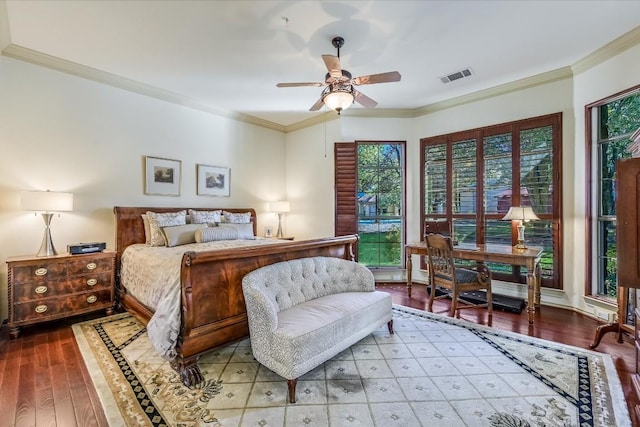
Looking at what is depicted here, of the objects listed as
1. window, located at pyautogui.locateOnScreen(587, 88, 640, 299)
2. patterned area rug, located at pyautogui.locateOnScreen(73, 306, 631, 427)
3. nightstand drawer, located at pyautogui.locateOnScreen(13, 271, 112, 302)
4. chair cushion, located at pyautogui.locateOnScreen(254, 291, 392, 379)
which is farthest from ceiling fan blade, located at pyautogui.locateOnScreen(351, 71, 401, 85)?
nightstand drawer, located at pyautogui.locateOnScreen(13, 271, 112, 302)

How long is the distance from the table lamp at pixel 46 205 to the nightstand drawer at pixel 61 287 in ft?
1.18

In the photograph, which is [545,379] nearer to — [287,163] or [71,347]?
[71,347]

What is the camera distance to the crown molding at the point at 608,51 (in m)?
2.97

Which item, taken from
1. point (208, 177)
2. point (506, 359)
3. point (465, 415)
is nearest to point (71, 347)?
point (208, 177)

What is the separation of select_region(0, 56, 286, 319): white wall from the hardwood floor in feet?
2.93

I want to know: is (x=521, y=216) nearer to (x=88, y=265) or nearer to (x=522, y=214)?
(x=522, y=214)

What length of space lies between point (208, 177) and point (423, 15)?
3.82m

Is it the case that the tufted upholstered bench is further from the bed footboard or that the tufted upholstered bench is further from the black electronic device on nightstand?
the black electronic device on nightstand

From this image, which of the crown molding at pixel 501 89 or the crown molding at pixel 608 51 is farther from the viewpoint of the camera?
the crown molding at pixel 501 89

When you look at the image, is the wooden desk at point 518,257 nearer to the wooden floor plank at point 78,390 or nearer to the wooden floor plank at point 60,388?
the wooden floor plank at point 78,390

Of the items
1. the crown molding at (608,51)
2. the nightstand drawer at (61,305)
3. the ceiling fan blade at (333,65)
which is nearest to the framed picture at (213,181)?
the nightstand drawer at (61,305)

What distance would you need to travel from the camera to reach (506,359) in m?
2.52

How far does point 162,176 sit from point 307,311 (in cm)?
331

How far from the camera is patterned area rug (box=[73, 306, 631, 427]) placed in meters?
1.82
